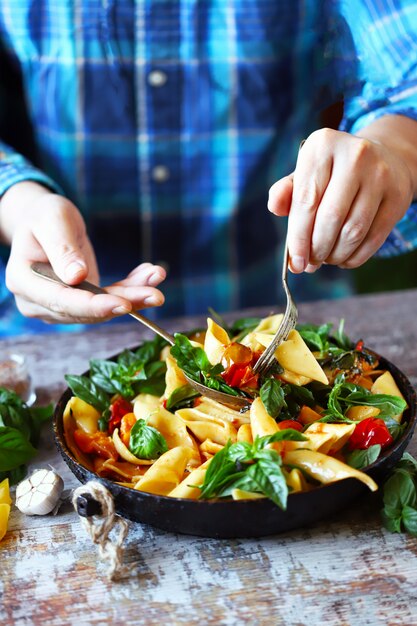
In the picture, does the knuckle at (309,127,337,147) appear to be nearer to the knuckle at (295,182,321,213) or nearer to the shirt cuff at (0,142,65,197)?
the knuckle at (295,182,321,213)

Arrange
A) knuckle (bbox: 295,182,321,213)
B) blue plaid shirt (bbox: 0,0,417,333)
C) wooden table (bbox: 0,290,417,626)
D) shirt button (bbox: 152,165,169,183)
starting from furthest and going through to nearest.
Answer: shirt button (bbox: 152,165,169,183), blue plaid shirt (bbox: 0,0,417,333), knuckle (bbox: 295,182,321,213), wooden table (bbox: 0,290,417,626)

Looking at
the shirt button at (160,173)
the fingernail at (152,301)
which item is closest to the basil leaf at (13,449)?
the fingernail at (152,301)

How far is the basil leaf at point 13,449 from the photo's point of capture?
1.51 meters

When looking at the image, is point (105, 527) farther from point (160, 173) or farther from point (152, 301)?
point (160, 173)

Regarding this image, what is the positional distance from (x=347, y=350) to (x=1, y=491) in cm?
82

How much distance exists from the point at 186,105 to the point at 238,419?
4.55 ft

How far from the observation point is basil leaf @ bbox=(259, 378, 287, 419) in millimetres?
1323

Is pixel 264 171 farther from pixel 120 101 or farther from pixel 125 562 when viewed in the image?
pixel 125 562

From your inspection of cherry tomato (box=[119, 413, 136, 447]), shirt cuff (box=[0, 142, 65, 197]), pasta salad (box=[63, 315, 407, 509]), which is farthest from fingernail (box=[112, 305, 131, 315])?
shirt cuff (box=[0, 142, 65, 197])

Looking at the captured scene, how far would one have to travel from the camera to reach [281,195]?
1.36m

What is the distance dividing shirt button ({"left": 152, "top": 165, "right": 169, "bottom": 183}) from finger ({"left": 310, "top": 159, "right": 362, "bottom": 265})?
1199 millimetres

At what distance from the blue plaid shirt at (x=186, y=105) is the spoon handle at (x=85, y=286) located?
574 millimetres

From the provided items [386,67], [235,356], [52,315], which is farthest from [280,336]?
[386,67]

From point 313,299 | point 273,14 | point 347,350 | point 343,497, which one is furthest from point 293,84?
point 343,497
